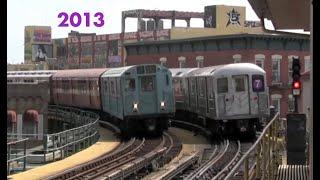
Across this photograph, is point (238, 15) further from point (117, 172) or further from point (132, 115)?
point (117, 172)

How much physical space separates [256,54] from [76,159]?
28350 millimetres

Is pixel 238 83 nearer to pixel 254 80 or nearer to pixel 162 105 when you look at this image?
pixel 254 80

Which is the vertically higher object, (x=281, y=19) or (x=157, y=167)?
(x=281, y=19)

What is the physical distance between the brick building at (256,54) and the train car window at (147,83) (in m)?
19.7

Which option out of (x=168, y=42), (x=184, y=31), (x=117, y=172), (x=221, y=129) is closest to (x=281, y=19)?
(x=117, y=172)

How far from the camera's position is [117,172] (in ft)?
50.8

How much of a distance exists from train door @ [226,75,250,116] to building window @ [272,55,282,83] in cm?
2150

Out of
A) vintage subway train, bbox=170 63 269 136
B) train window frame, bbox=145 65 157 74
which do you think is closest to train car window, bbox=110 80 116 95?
train window frame, bbox=145 65 157 74

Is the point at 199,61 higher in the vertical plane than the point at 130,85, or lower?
higher

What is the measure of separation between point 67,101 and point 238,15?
42.5m

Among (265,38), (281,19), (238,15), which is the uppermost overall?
(238,15)

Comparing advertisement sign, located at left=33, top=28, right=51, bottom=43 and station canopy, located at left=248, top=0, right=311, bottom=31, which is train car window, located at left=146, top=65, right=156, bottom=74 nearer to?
station canopy, located at left=248, top=0, right=311, bottom=31

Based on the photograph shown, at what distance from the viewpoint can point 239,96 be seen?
24.9 meters

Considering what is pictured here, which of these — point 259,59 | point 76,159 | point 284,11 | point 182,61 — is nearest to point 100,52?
point 182,61
